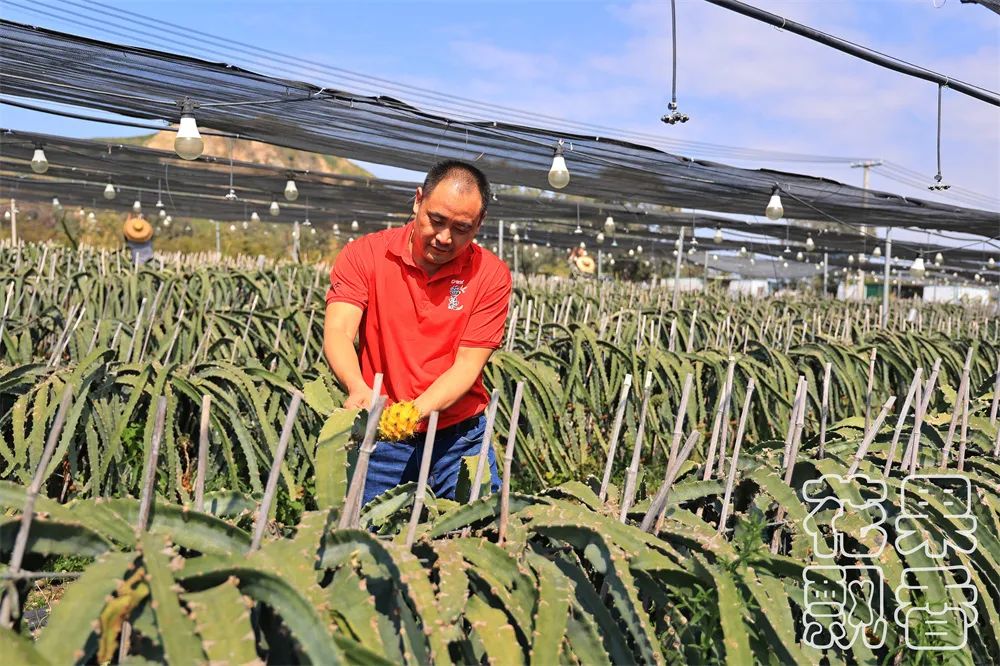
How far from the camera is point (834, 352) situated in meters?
4.15

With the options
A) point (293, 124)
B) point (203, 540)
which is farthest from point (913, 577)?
point (293, 124)

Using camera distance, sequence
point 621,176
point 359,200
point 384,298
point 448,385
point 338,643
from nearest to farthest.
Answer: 1. point 338,643
2. point 448,385
3. point 384,298
4. point 621,176
5. point 359,200

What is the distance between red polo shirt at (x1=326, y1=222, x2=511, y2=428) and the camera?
2178 millimetres

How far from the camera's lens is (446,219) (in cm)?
199

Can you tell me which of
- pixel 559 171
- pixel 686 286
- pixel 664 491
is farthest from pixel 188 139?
pixel 686 286

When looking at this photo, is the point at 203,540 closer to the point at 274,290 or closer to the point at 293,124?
the point at 293,124

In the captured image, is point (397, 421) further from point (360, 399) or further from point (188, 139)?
point (188, 139)

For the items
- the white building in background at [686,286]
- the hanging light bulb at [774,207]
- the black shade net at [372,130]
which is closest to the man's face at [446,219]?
the black shade net at [372,130]

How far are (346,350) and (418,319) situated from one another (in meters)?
0.26

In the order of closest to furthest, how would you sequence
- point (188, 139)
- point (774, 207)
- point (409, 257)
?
point (409, 257), point (188, 139), point (774, 207)

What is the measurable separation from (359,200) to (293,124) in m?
6.04

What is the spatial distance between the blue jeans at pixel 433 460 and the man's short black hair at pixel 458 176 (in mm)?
618

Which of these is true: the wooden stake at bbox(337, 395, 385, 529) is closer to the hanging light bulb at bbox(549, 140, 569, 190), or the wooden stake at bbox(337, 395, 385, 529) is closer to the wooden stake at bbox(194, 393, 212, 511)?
the wooden stake at bbox(194, 393, 212, 511)

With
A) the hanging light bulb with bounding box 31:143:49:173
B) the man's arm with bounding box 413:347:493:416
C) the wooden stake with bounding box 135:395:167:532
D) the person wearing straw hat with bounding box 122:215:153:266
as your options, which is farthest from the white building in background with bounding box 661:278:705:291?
the wooden stake with bounding box 135:395:167:532
